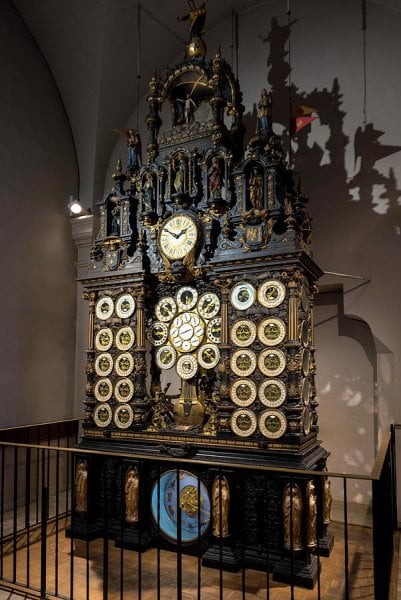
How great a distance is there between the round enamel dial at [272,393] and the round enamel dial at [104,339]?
2.17 metres

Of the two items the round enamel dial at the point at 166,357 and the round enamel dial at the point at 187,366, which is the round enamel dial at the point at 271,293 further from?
the round enamel dial at the point at 166,357

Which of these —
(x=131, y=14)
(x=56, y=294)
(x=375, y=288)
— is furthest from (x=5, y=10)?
(x=375, y=288)

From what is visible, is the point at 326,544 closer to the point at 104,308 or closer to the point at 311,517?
the point at 311,517

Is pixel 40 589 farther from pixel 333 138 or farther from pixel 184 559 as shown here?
pixel 333 138

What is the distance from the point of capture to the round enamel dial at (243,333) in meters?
5.71

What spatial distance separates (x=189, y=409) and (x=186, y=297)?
4.61ft

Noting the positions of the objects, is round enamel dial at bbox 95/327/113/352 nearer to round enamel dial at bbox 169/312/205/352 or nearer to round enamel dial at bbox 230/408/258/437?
→ round enamel dial at bbox 169/312/205/352

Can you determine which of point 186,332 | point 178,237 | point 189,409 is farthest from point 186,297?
point 189,409

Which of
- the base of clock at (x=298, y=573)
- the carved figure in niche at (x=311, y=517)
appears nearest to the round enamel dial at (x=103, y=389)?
the carved figure in niche at (x=311, y=517)

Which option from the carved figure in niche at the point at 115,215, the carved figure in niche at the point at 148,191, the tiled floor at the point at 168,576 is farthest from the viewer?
the carved figure in niche at the point at 115,215

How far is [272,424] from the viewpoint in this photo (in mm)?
5480

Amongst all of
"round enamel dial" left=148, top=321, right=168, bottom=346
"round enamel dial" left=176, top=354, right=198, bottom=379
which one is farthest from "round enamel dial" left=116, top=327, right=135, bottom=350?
"round enamel dial" left=176, top=354, right=198, bottom=379

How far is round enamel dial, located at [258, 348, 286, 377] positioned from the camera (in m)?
5.53

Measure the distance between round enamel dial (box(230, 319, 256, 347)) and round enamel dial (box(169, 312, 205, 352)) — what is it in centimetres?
54
